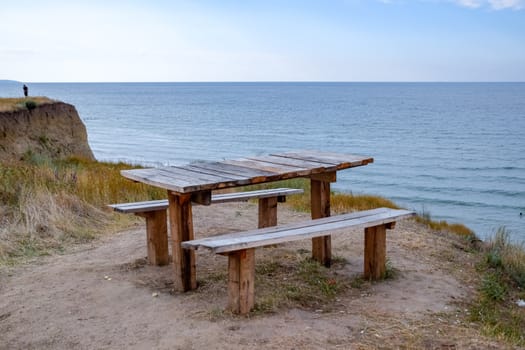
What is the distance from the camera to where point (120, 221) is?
26.0 ft

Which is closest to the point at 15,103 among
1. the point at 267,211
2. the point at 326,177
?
the point at 267,211

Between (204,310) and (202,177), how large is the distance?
3.28 feet

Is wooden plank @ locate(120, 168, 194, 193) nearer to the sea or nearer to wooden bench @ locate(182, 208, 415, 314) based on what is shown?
wooden bench @ locate(182, 208, 415, 314)

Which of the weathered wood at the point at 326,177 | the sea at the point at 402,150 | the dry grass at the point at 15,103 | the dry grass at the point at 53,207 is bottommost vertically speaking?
the sea at the point at 402,150

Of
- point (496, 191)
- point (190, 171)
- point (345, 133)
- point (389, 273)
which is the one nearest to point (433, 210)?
point (496, 191)

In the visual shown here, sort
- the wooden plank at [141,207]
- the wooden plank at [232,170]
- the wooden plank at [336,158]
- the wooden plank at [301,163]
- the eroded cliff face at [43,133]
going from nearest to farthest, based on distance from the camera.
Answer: the wooden plank at [232,170], the wooden plank at [301,163], the wooden plank at [336,158], the wooden plank at [141,207], the eroded cliff face at [43,133]

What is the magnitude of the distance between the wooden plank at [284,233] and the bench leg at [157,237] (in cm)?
143

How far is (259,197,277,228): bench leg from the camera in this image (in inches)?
260

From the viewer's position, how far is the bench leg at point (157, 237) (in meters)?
5.73

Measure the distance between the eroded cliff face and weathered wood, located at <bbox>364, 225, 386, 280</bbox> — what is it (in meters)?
13.9

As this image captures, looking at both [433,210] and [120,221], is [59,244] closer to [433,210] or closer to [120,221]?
[120,221]

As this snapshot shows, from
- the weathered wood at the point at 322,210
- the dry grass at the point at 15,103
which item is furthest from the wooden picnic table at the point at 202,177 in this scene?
the dry grass at the point at 15,103

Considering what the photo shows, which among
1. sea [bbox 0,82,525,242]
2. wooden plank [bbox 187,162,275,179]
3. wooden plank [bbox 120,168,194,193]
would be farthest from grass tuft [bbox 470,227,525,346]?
sea [bbox 0,82,525,242]

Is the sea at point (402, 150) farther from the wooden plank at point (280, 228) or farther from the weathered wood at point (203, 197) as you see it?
the weathered wood at point (203, 197)
